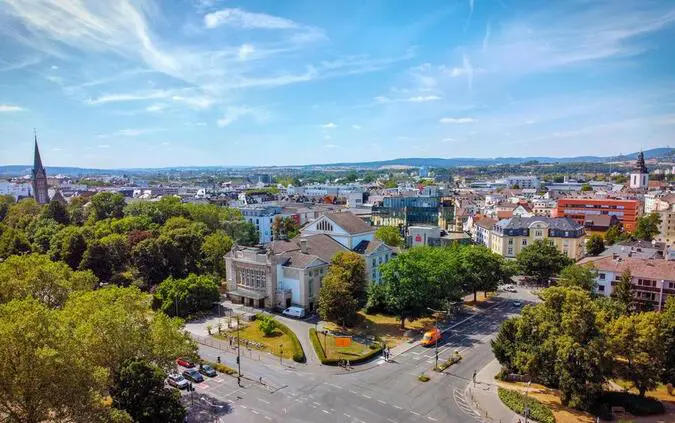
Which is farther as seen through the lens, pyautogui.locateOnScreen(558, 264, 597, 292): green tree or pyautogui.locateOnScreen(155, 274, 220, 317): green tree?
pyautogui.locateOnScreen(155, 274, 220, 317): green tree

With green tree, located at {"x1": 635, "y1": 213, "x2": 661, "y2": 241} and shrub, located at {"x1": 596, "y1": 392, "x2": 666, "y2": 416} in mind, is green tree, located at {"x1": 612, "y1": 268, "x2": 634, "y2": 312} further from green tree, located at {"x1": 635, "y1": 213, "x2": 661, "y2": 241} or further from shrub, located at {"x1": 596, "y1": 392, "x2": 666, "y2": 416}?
green tree, located at {"x1": 635, "y1": 213, "x2": 661, "y2": 241}

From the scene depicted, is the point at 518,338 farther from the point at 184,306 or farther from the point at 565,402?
the point at 184,306

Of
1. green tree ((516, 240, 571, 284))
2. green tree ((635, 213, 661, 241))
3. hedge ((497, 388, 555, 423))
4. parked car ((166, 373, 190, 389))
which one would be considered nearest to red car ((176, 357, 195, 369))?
parked car ((166, 373, 190, 389))

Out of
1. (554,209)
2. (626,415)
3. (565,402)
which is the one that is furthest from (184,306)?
(554,209)

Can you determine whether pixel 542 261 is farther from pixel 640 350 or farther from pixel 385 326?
pixel 640 350

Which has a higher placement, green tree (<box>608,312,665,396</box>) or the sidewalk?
green tree (<box>608,312,665,396</box>)

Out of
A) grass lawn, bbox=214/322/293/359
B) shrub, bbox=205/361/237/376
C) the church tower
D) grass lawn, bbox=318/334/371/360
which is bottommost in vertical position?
grass lawn, bbox=214/322/293/359

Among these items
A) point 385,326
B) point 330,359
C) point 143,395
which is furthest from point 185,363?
point 385,326
